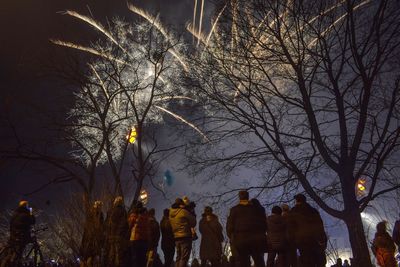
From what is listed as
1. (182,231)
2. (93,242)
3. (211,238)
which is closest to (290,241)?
(182,231)

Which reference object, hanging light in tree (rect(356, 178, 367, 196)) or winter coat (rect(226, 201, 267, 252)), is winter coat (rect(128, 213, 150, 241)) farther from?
hanging light in tree (rect(356, 178, 367, 196))

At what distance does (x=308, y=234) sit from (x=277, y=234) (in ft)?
3.75

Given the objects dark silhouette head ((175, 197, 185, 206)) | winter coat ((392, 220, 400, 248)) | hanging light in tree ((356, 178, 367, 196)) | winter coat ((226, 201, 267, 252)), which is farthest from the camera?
hanging light in tree ((356, 178, 367, 196))

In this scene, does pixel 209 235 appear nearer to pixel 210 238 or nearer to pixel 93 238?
pixel 210 238

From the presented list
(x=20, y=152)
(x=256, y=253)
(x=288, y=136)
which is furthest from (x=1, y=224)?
(x=256, y=253)

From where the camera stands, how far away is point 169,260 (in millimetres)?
10852

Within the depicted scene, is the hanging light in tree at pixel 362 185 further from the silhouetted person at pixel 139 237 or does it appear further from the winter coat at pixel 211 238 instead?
the silhouetted person at pixel 139 237

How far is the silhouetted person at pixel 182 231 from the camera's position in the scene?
991 centimetres

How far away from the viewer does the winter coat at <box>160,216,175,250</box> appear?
34.7 ft

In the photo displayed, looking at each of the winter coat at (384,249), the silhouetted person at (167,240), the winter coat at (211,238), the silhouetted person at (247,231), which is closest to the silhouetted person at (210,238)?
the winter coat at (211,238)

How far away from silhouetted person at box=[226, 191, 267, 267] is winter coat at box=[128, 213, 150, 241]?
9.90 feet

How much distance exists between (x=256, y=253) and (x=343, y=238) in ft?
217

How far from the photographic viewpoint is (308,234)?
28.4ft

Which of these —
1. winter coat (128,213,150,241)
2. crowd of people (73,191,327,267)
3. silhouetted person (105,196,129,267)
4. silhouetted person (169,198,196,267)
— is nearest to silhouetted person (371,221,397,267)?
crowd of people (73,191,327,267)
